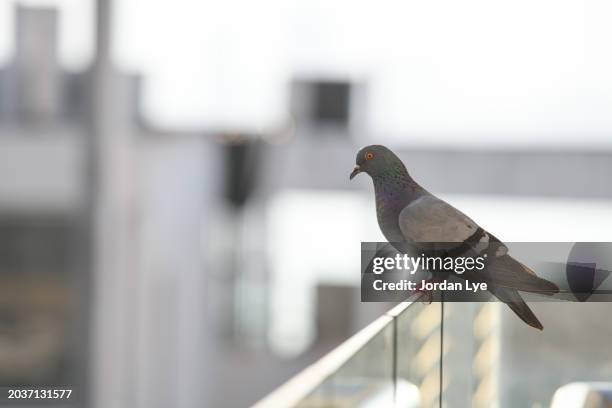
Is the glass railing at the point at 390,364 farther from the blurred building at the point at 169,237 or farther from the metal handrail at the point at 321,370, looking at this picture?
the blurred building at the point at 169,237

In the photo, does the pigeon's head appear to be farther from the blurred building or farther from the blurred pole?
the blurred pole

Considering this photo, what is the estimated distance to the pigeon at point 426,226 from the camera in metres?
0.72

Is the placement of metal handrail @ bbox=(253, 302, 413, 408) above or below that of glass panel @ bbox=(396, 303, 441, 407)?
above

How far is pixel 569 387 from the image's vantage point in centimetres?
83

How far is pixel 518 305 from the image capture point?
76 centimetres

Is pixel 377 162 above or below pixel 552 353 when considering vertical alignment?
above

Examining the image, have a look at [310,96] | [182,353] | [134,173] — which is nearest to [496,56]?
[310,96]

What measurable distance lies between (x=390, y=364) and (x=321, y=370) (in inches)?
5.8

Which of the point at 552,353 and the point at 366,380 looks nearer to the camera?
the point at 366,380

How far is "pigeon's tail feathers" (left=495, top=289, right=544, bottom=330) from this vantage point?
75cm

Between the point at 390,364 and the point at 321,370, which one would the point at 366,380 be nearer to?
the point at 390,364

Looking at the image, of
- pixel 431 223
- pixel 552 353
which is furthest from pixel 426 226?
pixel 552 353

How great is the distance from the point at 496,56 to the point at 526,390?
2.01 ft

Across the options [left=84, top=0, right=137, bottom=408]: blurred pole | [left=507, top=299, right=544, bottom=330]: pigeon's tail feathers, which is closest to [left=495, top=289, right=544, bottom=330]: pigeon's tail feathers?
[left=507, top=299, right=544, bottom=330]: pigeon's tail feathers
